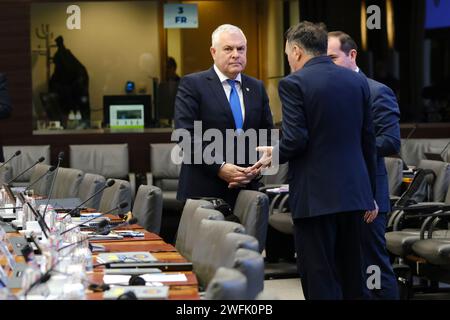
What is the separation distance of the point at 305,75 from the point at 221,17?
8476 millimetres

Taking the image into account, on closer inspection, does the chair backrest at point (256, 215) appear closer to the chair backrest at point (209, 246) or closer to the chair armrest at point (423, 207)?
the chair backrest at point (209, 246)

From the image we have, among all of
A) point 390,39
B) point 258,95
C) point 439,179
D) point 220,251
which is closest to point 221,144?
point 258,95

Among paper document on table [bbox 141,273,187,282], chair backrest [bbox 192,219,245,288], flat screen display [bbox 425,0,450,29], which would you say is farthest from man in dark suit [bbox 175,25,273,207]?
flat screen display [bbox 425,0,450,29]

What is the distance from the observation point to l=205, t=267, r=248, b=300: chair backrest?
298 cm

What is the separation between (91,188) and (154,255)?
2.83 meters

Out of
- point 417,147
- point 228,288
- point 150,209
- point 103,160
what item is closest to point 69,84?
point 103,160

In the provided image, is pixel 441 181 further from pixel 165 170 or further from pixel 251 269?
pixel 251 269

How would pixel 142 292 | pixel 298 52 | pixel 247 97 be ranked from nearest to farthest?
pixel 142 292, pixel 298 52, pixel 247 97

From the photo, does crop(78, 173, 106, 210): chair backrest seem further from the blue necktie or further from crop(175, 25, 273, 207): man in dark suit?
the blue necktie

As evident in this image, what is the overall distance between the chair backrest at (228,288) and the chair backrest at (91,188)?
4166 millimetres

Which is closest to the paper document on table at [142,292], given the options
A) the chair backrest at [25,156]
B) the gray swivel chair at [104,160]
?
the gray swivel chair at [104,160]

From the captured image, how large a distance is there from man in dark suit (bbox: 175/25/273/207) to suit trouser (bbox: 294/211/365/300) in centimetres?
92

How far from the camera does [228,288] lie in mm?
2980

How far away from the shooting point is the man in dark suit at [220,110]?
5.81m
